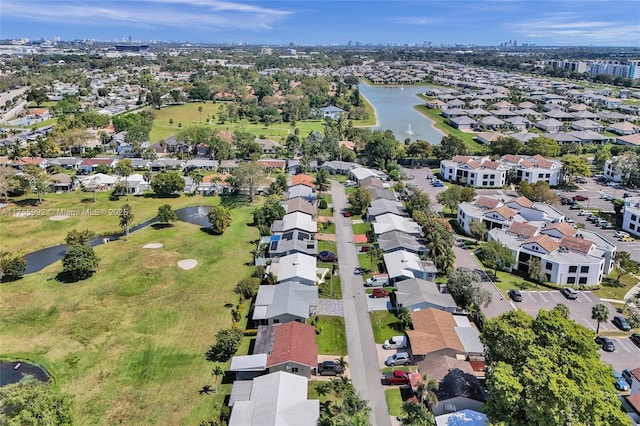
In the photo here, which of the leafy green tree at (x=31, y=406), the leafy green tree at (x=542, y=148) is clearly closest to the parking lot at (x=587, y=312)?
the leafy green tree at (x=31, y=406)

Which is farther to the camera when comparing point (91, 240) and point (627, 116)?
point (627, 116)

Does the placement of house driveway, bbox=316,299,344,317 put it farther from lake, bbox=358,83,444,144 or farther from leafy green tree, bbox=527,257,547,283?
lake, bbox=358,83,444,144

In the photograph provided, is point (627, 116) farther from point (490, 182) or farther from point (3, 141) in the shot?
point (3, 141)

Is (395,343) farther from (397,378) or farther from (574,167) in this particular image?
(574,167)

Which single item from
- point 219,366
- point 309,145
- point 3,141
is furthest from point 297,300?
point 3,141

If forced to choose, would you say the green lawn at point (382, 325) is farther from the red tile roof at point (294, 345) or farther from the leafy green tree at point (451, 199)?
the leafy green tree at point (451, 199)

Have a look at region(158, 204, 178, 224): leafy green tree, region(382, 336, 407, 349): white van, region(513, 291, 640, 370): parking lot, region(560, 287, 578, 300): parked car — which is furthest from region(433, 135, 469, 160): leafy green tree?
region(382, 336, 407, 349): white van

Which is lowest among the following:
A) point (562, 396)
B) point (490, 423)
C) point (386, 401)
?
point (386, 401)
